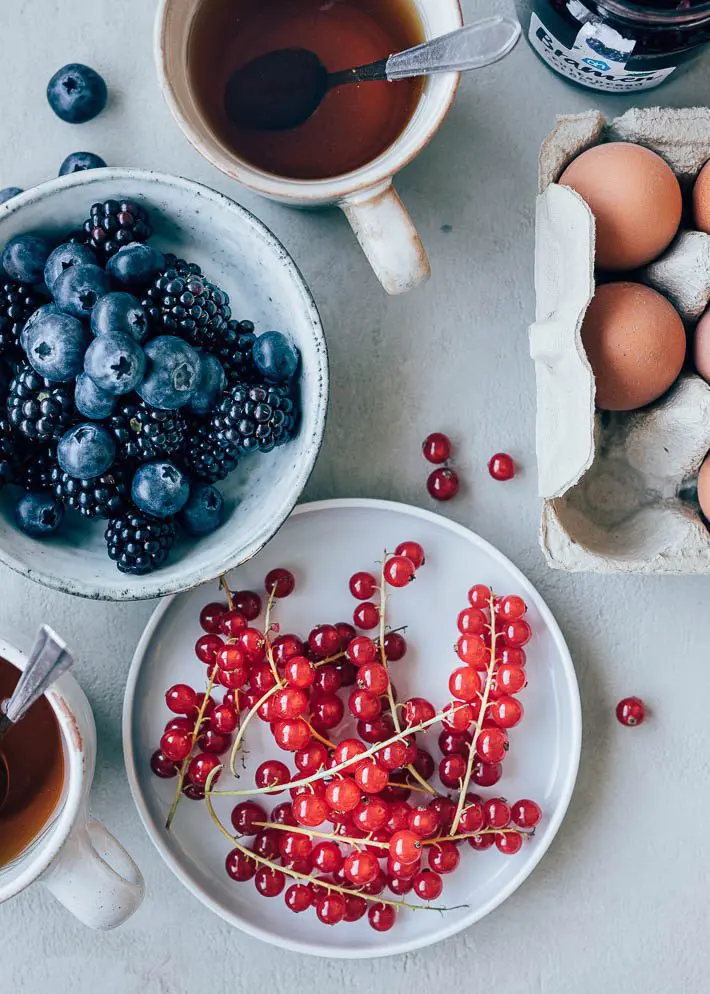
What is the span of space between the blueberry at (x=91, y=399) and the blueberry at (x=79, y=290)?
0.16ft

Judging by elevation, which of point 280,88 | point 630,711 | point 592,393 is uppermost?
point 280,88

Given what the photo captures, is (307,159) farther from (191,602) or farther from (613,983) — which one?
(613,983)

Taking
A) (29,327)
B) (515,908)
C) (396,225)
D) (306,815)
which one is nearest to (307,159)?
(396,225)

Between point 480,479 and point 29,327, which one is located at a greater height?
point 29,327

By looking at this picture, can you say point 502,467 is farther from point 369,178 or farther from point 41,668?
point 41,668

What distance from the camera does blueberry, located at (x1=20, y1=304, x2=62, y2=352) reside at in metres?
→ 0.63

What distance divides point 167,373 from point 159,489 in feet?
0.28

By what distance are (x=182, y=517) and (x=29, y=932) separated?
46 centimetres

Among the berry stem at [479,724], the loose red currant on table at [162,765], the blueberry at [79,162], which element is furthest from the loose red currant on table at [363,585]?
the blueberry at [79,162]

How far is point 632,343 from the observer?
0.67m

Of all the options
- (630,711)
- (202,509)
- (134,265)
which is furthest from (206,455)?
(630,711)

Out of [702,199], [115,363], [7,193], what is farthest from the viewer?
[7,193]

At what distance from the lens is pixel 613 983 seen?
0.84 meters

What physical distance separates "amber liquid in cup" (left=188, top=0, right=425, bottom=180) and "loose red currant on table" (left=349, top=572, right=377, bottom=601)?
13.8 inches
